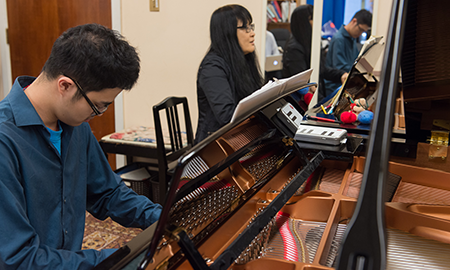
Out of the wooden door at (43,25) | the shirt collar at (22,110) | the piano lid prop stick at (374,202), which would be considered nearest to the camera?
the piano lid prop stick at (374,202)

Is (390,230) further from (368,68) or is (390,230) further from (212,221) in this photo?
(368,68)

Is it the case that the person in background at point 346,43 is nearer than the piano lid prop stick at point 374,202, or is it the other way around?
the piano lid prop stick at point 374,202

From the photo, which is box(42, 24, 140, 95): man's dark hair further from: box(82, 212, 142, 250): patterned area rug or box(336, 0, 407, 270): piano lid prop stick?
box(82, 212, 142, 250): patterned area rug

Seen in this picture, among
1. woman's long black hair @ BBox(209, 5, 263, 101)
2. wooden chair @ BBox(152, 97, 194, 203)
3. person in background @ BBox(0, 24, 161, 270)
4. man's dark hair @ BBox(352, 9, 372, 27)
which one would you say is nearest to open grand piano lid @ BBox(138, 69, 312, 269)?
person in background @ BBox(0, 24, 161, 270)

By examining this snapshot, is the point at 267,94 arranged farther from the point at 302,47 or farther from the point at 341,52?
the point at 341,52

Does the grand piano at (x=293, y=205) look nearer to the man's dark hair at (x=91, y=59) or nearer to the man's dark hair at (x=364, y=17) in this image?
the man's dark hair at (x=91, y=59)

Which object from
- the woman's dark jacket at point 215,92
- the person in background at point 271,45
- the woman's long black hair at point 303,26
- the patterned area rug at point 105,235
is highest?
the woman's long black hair at point 303,26

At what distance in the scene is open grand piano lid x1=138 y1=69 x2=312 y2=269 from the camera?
2.21 feet

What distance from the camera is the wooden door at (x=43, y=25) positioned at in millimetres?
3395

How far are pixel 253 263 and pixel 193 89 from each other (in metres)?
2.62

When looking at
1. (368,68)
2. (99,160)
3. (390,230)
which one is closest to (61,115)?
(99,160)

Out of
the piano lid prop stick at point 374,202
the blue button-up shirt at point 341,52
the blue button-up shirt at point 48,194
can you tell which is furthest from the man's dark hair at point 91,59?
the blue button-up shirt at point 341,52

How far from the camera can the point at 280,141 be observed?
1.37 meters

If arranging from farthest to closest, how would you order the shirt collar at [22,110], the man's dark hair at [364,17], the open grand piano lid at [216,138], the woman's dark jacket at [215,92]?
1. the man's dark hair at [364,17]
2. the woman's dark jacket at [215,92]
3. the shirt collar at [22,110]
4. the open grand piano lid at [216,138]
